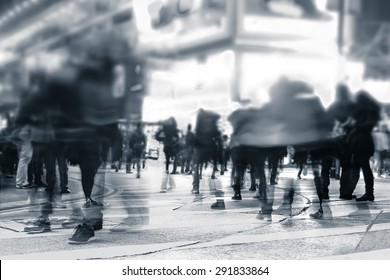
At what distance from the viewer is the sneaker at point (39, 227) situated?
16.3 ft

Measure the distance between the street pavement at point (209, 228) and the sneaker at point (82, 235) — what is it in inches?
2.0

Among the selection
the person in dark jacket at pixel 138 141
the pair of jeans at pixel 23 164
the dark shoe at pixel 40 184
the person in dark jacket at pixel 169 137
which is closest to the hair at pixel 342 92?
the person in dark jacket at pixel 169 137

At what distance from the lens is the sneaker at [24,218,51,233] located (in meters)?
4.95

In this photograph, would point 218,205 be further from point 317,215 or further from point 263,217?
point 317,215

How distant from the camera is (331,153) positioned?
240 inches

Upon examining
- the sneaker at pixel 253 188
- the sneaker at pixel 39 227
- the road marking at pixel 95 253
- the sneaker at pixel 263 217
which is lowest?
the road marking at pixel 95 253

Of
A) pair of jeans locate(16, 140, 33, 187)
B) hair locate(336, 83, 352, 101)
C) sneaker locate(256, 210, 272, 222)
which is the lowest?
sneaker locate(256, 210, 272, 222)

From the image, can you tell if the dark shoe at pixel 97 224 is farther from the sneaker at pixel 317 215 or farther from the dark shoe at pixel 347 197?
the dark shoe at pixel 347 197

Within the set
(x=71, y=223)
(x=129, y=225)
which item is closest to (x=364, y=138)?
(x=129, y=225)

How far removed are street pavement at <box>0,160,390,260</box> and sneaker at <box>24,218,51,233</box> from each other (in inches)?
2.9

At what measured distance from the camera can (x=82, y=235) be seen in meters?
4.61

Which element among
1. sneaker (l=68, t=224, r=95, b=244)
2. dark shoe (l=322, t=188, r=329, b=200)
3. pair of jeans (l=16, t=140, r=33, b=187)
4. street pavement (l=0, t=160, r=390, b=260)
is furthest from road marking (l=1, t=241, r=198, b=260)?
pair of jeans (l=16, t=140, r=33, b=187)

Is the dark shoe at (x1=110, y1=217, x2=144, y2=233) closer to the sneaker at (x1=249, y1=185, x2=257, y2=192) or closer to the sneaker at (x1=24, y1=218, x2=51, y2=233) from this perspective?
the sneaker at (x1=24, y1=218, x2=51, y2=233)

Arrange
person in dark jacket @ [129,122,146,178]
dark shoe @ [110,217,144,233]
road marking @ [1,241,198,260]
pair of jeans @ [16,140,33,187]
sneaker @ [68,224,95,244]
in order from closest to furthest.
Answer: road marking @ [1,241,198,260] < sneaker @ [68,224,95,244] < dark shoe @ [110,217,144,233] < person in dark jacket @ [129,122,146,178] < pair of jeans @ [16,140,33,187]
